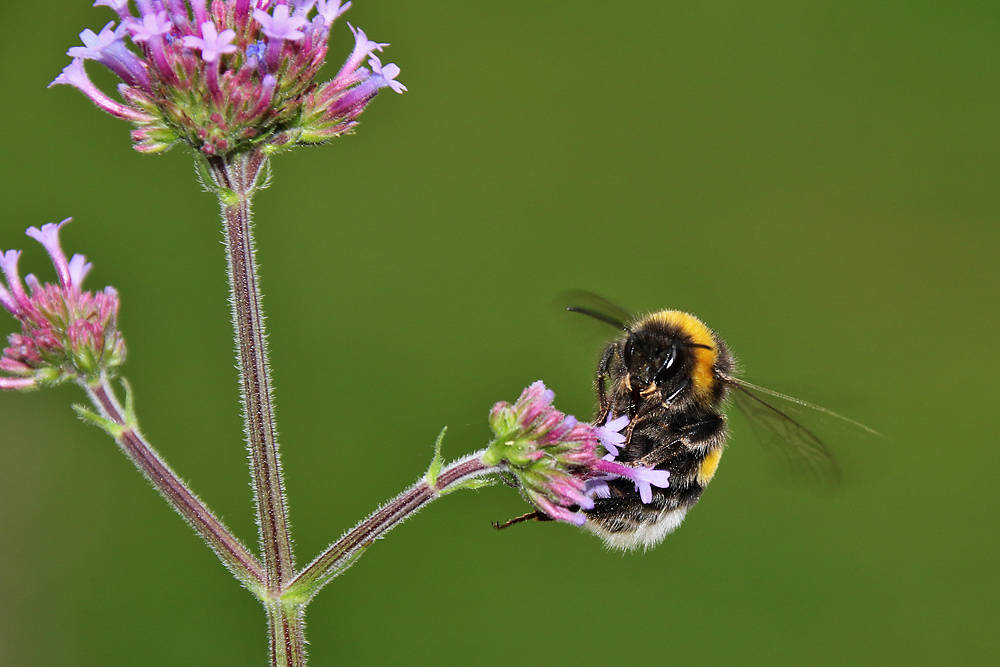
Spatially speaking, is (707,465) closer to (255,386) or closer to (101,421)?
(255,386)

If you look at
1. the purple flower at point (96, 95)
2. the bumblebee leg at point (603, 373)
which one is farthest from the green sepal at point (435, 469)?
the purple flower at point (96, 95)

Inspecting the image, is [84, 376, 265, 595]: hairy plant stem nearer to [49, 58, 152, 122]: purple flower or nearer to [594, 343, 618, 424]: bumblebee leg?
[49, 58, 152, 122]: purple flower

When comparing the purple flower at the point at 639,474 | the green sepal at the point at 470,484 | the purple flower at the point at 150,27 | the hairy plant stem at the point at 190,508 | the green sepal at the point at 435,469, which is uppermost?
the purple flower at the point at 150,27

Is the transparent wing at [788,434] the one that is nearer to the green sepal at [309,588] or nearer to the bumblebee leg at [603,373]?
the bumblebee leg at [603,373]

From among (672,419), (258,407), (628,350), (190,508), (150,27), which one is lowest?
(672,419)

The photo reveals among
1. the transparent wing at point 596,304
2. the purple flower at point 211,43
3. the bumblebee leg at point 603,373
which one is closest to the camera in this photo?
the purple flower at point 211,43

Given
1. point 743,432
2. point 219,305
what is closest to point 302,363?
point 219,305

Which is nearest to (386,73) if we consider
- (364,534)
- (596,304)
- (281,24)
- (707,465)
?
(281,24)
